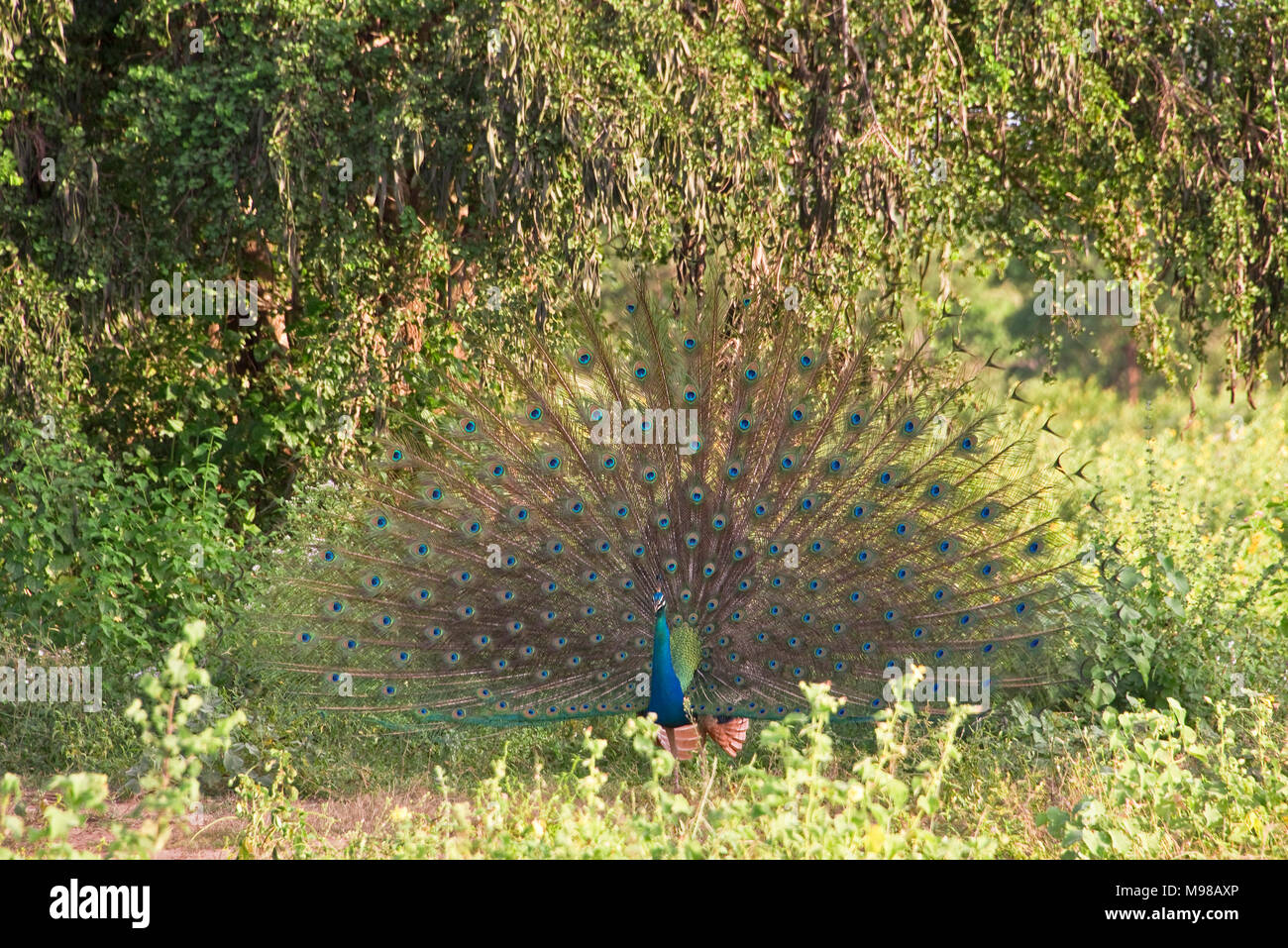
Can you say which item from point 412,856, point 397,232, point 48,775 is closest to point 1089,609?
point 412,856

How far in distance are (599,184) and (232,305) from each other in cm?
268

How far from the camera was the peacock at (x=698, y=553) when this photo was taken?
217 inches

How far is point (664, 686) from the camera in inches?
209

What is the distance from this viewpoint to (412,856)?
3.76 meters

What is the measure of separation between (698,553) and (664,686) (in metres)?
0.66

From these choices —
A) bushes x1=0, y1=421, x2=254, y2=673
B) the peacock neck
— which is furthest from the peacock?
bushes x1=0, y1=421, x2=254, y2=673

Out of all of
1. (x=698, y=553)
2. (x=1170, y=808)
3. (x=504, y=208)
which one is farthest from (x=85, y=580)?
(x=1170, y=808)

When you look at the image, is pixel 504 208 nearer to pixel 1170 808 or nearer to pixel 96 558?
pixel 96 558

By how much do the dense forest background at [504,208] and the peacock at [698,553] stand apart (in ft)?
3.35

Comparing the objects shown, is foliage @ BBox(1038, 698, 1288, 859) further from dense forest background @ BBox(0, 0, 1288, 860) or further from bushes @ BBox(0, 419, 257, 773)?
bushes @ BBox(0, 419, 257, 773)

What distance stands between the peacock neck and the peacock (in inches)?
7.0

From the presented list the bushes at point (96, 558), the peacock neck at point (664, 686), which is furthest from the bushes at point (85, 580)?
the peacock neck at point (664, 686)

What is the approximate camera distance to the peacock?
18.1 ft

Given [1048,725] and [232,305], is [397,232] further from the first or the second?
[1048,725]
